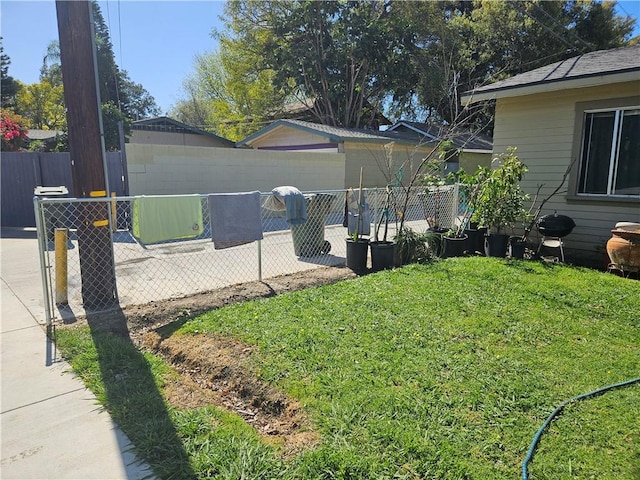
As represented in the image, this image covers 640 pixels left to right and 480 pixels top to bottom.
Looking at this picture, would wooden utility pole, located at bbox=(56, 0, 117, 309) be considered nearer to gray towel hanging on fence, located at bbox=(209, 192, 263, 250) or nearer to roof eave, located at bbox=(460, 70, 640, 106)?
gray towel hanging on fence, located at bbox=(209, 192, 263, 250)

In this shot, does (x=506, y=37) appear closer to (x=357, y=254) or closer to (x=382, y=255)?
(x=382, y=255)

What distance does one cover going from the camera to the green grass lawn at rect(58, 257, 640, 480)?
2230 mm

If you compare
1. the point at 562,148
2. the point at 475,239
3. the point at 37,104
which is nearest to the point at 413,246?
the point at 475,239

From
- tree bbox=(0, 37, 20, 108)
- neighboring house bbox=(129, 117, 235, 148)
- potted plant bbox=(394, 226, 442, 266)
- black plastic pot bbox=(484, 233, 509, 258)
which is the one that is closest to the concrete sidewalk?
potted plant bbox=(394, 226, 442, 266)

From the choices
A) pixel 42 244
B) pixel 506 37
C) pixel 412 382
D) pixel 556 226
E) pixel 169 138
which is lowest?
pixel 412 382

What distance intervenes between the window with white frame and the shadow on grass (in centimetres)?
751

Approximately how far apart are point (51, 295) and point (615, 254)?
7.36 m

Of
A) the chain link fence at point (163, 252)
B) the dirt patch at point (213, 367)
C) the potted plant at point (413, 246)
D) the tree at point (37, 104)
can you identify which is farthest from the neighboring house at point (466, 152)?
the tree at point (37, 104)

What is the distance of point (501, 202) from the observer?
23.2ft

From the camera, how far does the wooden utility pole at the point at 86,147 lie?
164 inches

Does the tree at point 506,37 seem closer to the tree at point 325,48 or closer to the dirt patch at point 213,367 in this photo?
the tree at point 325,48

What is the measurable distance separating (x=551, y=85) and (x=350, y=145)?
9.87 m

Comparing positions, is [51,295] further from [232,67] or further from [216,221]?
[232,67]

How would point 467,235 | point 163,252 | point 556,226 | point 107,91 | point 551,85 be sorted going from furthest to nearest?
point 107,91 < point 163,252 < point 467,235 < point 551,85 < point 556,226
